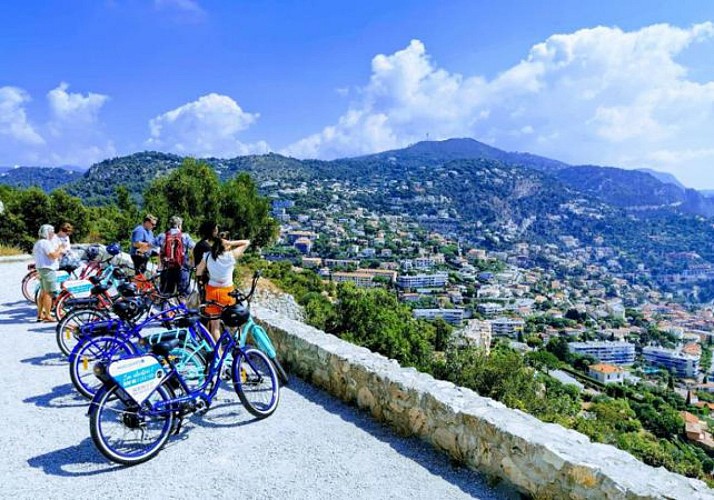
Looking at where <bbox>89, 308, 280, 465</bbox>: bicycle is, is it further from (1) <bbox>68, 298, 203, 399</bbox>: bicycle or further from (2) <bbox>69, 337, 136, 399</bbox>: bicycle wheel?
(2) <bbox>69, 337, 136, 399</bbox>: bicycle wheel

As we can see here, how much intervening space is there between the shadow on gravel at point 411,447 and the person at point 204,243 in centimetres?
144

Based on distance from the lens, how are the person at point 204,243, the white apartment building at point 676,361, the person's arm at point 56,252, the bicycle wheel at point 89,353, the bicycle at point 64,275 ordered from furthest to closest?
1. the white apartment building at point 676,361
2. the bicycle at point 64,275
3. the person's arm at point 56,252
4. the person at point 204,243
5. the bicycle wheel at point 89,353

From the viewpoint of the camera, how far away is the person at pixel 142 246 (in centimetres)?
712

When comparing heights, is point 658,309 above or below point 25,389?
below

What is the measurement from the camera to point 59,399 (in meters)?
4.57

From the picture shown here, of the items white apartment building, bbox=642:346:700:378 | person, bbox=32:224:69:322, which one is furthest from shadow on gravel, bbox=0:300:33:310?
white apartment building, bbox=642:346:700:378

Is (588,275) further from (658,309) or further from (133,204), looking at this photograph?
(133,204)

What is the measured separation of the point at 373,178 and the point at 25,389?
190 metres

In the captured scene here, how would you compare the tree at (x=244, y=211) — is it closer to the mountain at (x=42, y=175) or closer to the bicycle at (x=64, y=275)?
the bicycle at (x=64, y=275)

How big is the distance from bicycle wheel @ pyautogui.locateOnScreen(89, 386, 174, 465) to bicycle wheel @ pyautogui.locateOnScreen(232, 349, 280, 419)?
2.10 ft

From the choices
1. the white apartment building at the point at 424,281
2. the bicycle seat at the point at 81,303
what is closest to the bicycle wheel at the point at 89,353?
the bicycle seat at the point at 81,303

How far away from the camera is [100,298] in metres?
5.73

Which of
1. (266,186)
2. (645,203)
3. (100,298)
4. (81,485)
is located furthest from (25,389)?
(645,203)

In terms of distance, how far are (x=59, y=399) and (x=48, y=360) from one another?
136cm
